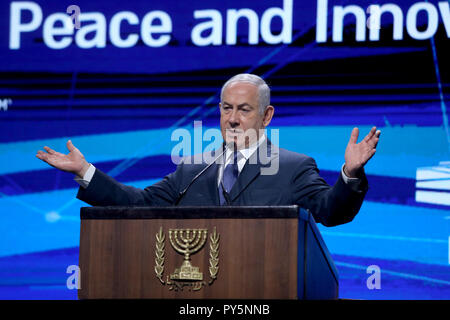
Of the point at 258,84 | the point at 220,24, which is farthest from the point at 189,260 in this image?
the point at 220,24

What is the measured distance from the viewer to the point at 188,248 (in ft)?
6.16

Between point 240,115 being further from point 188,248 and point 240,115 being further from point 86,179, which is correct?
point 188,248

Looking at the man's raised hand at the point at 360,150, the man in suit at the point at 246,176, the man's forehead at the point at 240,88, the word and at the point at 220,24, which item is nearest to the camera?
the man's raised hand at the point at 360,150

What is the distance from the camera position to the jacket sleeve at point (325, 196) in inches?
90.5

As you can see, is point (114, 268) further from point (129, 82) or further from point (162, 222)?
point (129, 82)

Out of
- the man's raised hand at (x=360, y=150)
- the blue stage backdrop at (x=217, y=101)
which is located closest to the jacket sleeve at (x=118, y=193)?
the man's raised hand at (x=360, y=150)

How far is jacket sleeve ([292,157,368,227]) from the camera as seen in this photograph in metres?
2.30

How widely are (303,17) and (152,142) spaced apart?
3.96 feet

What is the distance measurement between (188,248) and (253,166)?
0.81 metres

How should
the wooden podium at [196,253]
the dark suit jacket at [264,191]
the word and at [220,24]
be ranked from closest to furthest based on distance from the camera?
the wooden podium at [196,253] < the dark suit jacket at [264,191] < the word and at [220,24]

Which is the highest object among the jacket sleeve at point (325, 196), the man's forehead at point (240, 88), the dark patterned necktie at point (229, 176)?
the man's forehead at point (240, 88)

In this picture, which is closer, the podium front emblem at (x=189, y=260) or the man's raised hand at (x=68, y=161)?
the podium front emblem at (x=189, y=260)

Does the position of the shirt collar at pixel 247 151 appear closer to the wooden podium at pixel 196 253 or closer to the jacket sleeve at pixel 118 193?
the jacket sleeve at pixel 118 193

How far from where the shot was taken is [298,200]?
2.64m
